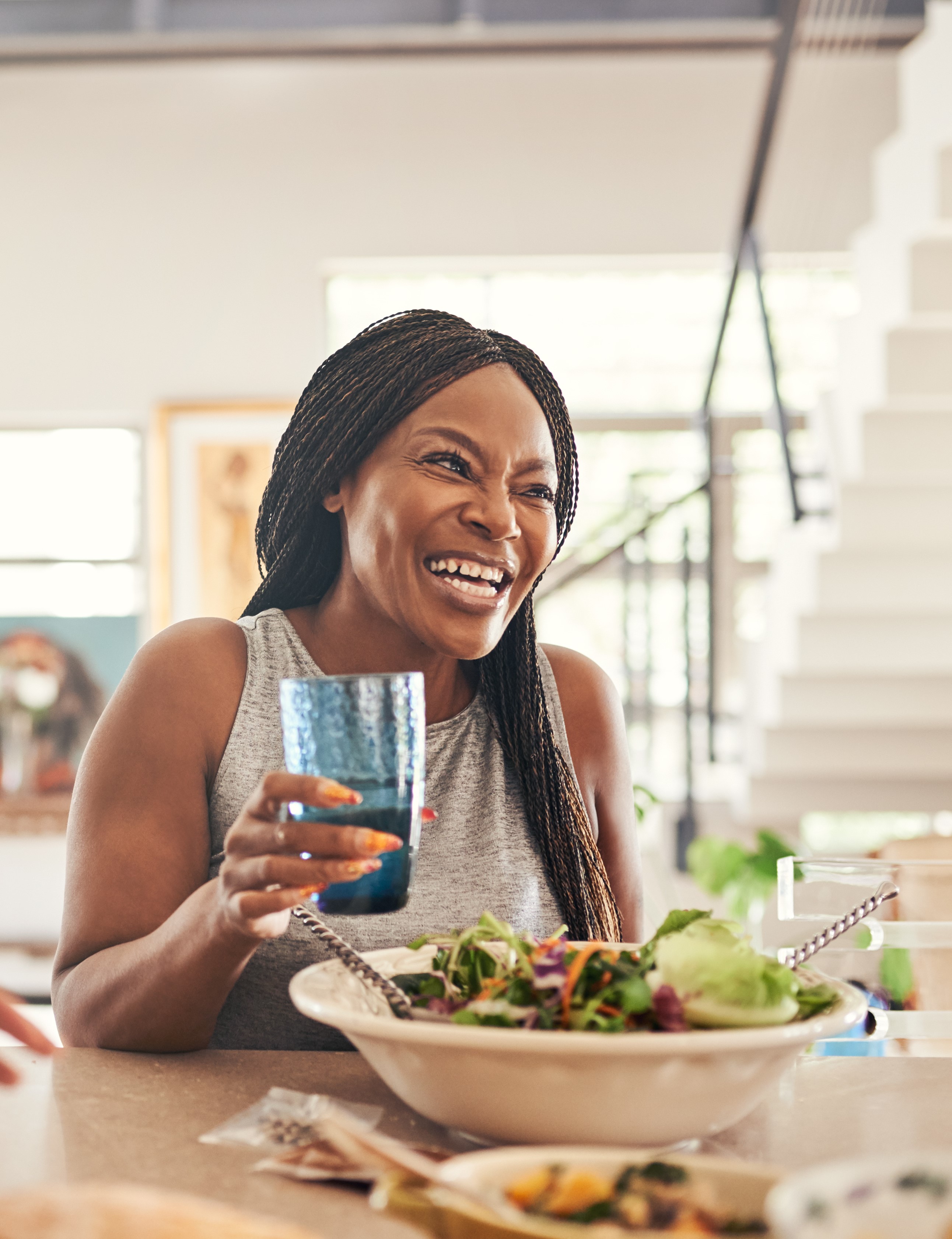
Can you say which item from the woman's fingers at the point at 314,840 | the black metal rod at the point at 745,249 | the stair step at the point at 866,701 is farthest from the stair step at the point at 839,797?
the woman's fingers at the point at 314,840

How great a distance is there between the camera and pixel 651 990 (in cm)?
73

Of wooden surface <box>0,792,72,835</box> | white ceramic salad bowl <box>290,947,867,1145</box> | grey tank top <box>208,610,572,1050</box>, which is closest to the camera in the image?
white ceramic salad bowl <box>290,947,867,1145</box>

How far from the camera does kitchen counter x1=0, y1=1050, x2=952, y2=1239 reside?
2.20 ft

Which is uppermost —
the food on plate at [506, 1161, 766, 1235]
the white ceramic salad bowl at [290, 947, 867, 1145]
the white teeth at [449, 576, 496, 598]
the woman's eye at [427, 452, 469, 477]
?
the woman's eye at [427, 452, 469, 477]

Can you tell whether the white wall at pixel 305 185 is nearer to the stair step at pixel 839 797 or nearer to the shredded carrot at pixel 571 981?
the stair step at pixel 839 797

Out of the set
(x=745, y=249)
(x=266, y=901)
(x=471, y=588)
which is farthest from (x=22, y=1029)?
(x=745, y=249)

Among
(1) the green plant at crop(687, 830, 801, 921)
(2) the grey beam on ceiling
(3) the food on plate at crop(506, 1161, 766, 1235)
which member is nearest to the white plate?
(3) the food on plate at crop(506, 1161, 766, 1235)

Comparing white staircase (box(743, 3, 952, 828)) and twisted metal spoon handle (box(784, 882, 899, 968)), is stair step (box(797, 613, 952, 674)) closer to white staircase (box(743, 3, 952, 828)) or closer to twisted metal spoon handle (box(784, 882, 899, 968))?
white staircase (box(743, 3, 952, 828))

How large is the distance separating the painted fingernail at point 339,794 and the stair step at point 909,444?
120 inches

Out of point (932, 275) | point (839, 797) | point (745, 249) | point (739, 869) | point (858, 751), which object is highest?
point (745, 249)

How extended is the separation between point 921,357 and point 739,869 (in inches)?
60.6

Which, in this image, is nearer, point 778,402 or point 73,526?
point 778,402

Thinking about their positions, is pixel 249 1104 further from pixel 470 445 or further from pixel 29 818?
pixel 29 818

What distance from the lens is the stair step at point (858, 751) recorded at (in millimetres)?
3840
